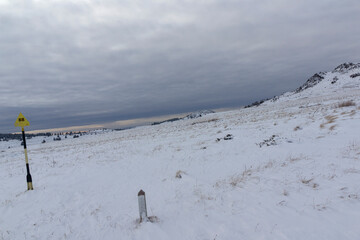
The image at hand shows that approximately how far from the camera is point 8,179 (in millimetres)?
12688

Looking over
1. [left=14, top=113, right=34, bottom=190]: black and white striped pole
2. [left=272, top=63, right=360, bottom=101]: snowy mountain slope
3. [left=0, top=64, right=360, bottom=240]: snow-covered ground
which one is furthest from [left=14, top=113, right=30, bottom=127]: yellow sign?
[left=272, top=63, right=360, bottom=101]: snowy mountain slope

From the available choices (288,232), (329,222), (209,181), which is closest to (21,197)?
(209,181)

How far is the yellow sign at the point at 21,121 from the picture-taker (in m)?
9.59

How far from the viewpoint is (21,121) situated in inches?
385

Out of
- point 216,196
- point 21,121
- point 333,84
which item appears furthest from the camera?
point 333,84

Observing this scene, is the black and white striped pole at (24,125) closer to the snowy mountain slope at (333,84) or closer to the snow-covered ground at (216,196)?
the snow-covered ground at (216,196)

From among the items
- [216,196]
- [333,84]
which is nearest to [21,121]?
[216,196]

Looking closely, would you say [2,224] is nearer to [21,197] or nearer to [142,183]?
[21,197]

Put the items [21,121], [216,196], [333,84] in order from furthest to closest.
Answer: [333,84]
[21,121]
[216,196]

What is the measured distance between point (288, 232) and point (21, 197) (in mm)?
10294

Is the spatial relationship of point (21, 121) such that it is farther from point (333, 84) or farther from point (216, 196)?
point (333, 84)

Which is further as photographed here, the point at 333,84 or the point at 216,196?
the point at 333,84

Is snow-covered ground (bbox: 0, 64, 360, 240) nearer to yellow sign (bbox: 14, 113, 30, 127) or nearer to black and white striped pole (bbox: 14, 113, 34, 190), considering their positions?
black and white striped pole (bbox: 14, 113, 34, 190)

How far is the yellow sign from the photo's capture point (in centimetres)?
959
